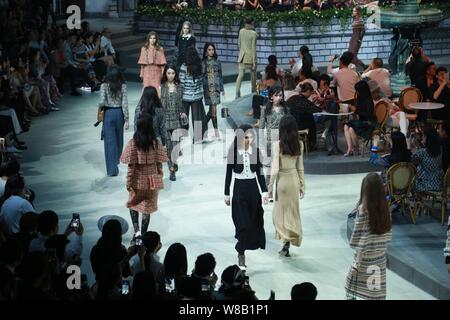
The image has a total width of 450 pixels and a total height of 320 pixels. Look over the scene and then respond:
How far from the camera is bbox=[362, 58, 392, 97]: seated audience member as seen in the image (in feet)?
62.4

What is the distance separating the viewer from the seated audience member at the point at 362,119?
54.9 ft

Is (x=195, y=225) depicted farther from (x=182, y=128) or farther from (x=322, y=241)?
(x=182, y=128)

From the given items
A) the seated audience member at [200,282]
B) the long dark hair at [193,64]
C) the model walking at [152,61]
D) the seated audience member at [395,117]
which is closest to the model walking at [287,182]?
the seated audience member at [200,282]

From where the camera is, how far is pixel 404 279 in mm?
12469

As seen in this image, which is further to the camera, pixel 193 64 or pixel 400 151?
pixel 193 64

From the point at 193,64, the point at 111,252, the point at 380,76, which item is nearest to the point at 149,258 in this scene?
the point at 111,252

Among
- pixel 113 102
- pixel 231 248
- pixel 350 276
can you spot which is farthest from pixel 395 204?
pixel 113 102

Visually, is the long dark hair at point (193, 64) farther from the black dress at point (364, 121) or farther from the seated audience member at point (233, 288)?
the seated audience member at point (233, 288)

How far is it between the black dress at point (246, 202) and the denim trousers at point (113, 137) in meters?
3.91

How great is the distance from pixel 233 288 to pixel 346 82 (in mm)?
8935

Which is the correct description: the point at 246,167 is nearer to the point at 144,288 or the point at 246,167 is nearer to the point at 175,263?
the point at 175,263

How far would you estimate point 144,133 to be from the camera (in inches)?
520

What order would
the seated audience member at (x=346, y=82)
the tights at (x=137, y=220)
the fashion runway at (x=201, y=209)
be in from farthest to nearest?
the seated audience member at (x=346, y=82), the tights at (x=137, y=220), the fashion runway at (x=201, y=209)

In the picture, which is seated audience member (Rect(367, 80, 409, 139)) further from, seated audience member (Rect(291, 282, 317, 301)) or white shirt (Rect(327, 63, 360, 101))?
seated audience member (Rect(291, 282, 317, 301))
